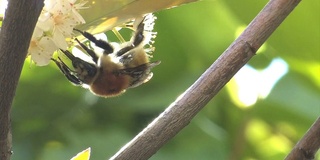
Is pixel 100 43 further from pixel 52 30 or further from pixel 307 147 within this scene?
pixel 307 147

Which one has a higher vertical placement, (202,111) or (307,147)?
(307,147)

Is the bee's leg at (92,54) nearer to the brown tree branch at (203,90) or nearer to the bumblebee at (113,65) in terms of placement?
the bumblebee at (113,65)

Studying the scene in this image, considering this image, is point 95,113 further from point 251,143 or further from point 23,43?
point 23,43

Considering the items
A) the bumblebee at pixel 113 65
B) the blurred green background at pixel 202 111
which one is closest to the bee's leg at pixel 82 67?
the bumblebee at pixel 113 65

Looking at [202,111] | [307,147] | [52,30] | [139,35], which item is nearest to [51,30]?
[52,30]

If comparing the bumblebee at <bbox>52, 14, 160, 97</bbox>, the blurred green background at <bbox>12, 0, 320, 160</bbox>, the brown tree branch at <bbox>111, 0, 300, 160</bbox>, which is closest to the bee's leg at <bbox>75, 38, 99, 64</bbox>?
the bumblebee at <bbox>52, 14, 160, 97</bbox>

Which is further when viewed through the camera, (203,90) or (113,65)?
(113,65)

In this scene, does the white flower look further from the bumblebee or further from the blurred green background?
the blurred green background
